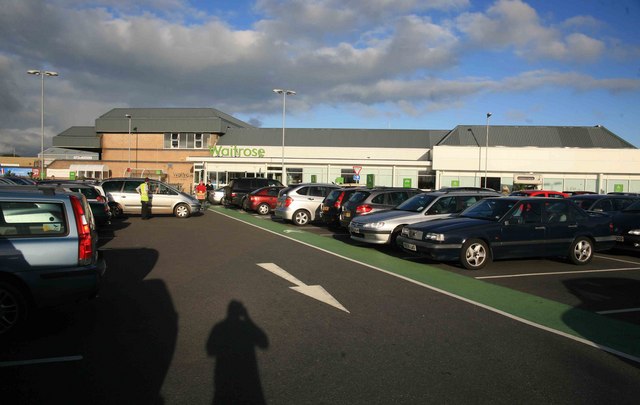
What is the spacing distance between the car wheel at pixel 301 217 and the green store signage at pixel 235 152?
2972 centimetres

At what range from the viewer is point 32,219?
5512 mm

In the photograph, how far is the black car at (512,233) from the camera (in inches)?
384

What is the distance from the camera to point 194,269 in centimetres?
955

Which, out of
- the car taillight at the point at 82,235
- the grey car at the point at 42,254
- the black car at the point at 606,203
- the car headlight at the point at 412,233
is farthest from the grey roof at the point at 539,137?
the grey car at the point at 42,254

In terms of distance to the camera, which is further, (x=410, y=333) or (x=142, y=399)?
(x=410, y=333)

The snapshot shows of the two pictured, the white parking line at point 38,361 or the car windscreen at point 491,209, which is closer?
the white parking line at point 38,361

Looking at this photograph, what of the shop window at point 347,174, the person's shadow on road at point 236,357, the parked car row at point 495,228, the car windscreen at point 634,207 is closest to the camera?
the person's shadow on road at point 236,357

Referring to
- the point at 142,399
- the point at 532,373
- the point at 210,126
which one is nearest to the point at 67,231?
the point at 142,399

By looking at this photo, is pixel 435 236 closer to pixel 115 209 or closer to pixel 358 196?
pixel 358 196

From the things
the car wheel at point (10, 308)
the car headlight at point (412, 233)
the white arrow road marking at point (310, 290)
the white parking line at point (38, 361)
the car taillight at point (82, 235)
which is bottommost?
the white parking line at point (38, 361)

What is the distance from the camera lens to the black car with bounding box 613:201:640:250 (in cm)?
1184

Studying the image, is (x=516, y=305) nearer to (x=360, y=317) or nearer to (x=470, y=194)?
(x=360, y=317)

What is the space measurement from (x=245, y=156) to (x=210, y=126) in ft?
32.2

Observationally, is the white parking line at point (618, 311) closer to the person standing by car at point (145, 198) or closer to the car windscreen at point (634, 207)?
the car windscreen at point (634, 207)
